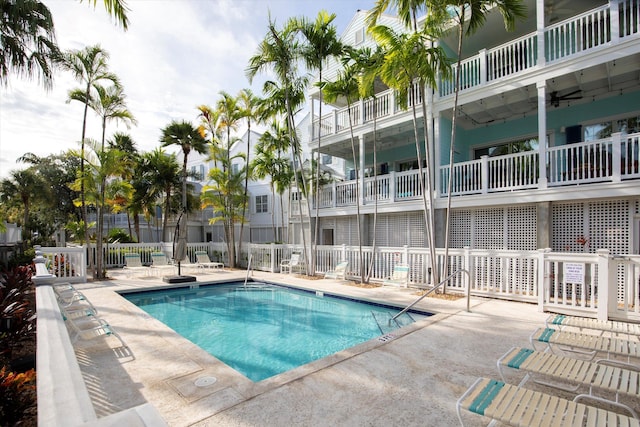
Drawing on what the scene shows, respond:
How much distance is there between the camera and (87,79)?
11.6m

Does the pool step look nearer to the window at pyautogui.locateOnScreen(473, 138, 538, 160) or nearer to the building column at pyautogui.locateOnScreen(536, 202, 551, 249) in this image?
the building column at pyautogui.locateOnScreen(536, 202, 551, 249)

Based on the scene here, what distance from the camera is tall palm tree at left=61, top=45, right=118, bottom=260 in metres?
11.2

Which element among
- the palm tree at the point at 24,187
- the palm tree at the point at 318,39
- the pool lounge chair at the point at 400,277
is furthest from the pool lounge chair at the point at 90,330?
the palm tree at the point at 24,187

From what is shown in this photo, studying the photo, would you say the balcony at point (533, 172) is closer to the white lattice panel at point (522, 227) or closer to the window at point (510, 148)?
the white lattice panel at point (522, 227)

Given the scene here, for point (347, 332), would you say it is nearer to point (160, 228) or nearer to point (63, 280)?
point (63, 280)

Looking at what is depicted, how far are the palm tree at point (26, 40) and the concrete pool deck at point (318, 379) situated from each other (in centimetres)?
601

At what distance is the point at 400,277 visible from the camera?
10000 mm

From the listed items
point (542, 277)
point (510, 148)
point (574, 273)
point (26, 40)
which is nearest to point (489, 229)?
point (510, 148)

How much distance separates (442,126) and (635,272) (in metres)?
7.51

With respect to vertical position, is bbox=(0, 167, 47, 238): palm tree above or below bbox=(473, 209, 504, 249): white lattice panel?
above

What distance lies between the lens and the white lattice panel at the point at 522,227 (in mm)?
9789

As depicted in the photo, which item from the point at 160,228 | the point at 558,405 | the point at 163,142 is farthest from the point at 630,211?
the point at 160,228

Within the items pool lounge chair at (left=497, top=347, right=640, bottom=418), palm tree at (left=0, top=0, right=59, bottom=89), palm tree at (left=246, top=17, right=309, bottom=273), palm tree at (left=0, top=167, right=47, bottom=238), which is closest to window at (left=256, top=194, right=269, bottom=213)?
palm tree at (left=246, top=17, right=309, bottom=273)

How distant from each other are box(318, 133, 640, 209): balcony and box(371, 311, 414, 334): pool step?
3.89 metres
